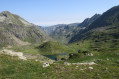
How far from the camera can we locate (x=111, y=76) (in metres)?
24.0

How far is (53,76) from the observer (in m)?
23.6

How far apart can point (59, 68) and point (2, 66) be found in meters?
11.6

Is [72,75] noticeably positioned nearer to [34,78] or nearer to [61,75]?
[61,75]

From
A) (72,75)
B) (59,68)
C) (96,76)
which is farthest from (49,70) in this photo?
(96,76)

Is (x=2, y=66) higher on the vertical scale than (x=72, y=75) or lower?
higher

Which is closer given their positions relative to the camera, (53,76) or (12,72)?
(53,76)

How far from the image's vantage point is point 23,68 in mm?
27203

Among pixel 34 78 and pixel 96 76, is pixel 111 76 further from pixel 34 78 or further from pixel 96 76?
pixel 34 78

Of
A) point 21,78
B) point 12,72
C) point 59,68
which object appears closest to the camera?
point 21,78

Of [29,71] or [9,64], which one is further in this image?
[9,64]

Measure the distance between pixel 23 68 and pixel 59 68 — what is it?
284 inches

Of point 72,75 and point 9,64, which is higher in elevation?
point 9,64

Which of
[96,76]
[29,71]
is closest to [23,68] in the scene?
[29,71]

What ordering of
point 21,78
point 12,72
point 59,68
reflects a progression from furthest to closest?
point 59,68 < point 12,72 < point 21,78
